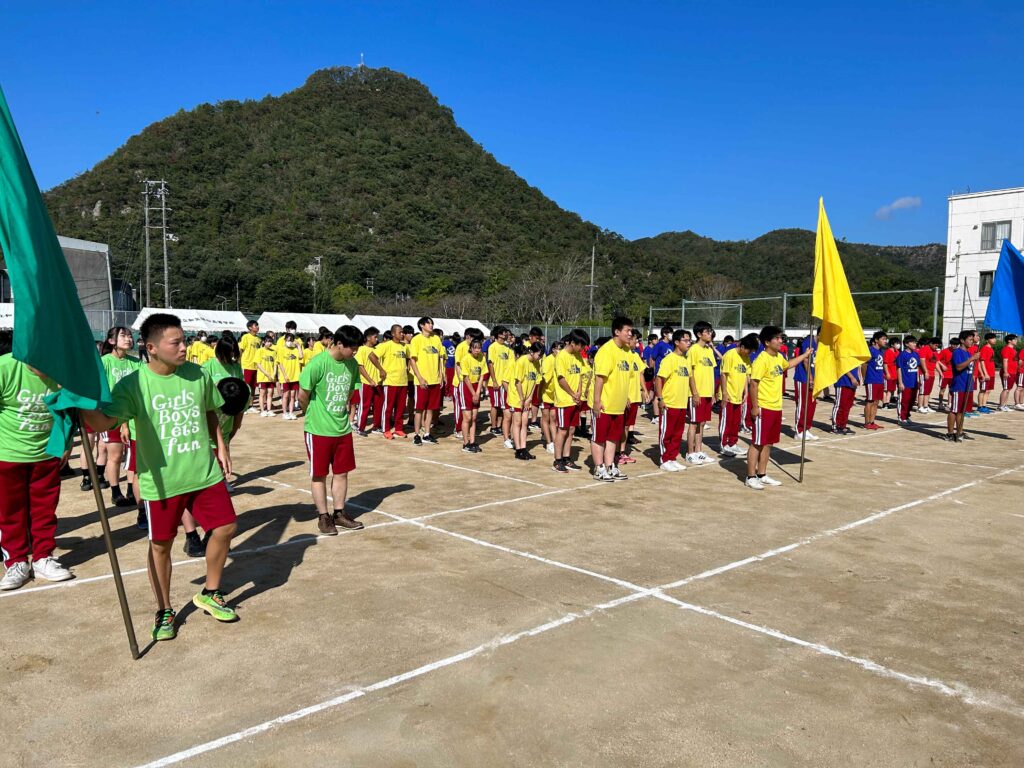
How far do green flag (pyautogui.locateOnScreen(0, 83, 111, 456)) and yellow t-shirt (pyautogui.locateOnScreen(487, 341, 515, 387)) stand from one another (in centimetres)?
786

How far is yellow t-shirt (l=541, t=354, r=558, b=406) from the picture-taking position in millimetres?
11156

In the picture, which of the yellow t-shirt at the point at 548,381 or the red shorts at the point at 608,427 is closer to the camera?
the red shorts at the point at 608,427

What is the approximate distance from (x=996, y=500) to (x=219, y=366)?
929cm

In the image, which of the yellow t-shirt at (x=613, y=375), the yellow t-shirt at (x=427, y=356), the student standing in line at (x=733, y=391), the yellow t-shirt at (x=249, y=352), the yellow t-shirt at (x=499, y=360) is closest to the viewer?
the yellow t-shirt at (x=613, y=375)

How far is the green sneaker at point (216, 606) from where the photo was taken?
458 cm

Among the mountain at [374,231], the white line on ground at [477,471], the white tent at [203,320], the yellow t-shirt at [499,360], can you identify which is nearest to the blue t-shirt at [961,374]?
the yellow t-shirt at [499,360]

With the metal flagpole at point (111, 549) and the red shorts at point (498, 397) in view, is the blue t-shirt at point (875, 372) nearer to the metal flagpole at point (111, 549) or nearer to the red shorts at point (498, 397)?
the red shorts at point (498, 397)

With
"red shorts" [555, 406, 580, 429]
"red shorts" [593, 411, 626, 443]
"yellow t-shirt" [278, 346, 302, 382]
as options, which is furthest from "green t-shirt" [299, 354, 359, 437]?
"yellow t-shirt" [278, 346, 302, 382]

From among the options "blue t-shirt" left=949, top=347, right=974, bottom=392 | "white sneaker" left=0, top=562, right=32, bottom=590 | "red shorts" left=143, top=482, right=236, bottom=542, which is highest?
"blue t-shirt" left=949, top=347, right=974, bottom=392

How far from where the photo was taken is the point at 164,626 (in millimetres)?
4328

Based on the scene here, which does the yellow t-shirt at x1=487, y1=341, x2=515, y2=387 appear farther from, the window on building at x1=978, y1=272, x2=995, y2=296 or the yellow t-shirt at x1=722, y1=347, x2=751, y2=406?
the window on building at x1=978, y1=272, x2=995, y2=296

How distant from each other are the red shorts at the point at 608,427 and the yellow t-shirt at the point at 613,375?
0.32ft

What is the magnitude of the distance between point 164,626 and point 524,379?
23.8ft

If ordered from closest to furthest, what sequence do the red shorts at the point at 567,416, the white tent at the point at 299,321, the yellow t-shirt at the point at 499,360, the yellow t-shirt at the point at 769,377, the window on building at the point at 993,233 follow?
the yellow t-shirt at the point at 769,377 < the red shorts at the point at 567,416 < the yellow t-shirt at the point at 499,360 < the white tent at the point at 299,321 < the window on building at the point at 993,233
